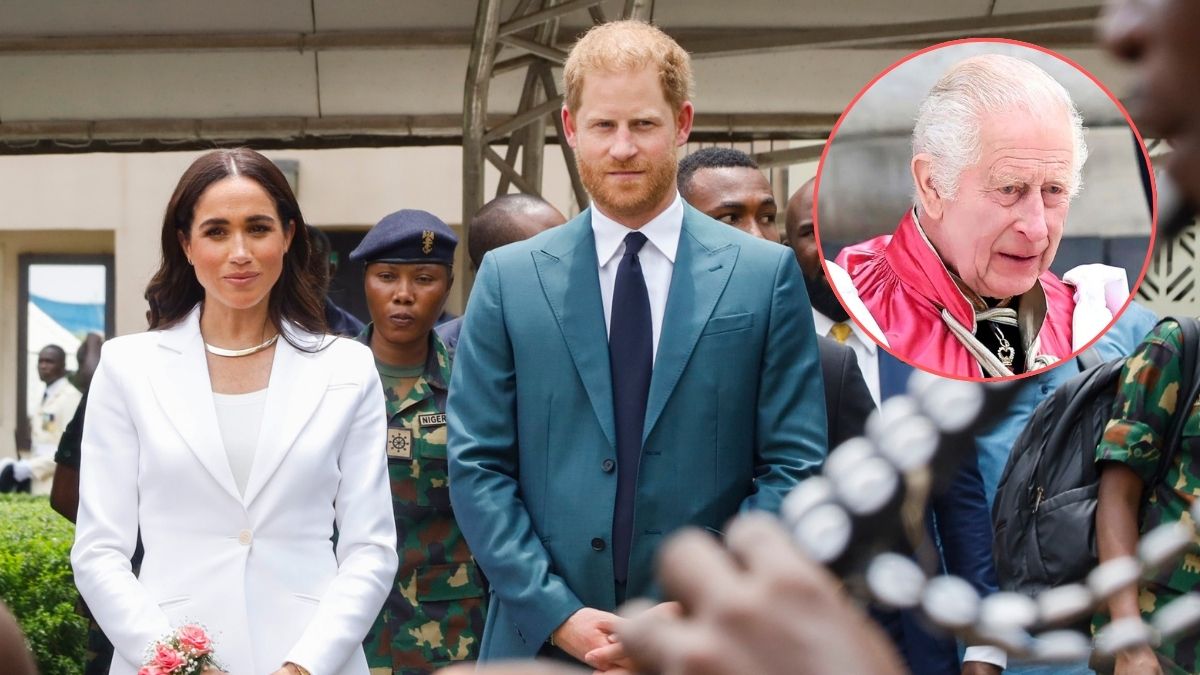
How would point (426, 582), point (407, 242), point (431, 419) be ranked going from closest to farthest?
point (426, 582)
point (431, 419)
point (407, 242)

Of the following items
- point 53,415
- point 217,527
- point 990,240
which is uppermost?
point 990,240

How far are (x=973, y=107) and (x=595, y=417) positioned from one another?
1.42m

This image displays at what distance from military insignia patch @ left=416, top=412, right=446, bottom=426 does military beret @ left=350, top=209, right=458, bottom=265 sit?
1.75 feet

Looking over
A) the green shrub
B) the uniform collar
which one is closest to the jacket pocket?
the uniform collar

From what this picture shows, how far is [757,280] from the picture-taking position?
8.98 feet

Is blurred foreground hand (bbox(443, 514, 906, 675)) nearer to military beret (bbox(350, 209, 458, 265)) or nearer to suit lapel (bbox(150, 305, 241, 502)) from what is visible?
suit lapel (bbox(150, 305, 241, 502))

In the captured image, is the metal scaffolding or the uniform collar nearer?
the uniform collar

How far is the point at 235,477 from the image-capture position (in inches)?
116

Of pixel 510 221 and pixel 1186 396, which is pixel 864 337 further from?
pixel 510 221

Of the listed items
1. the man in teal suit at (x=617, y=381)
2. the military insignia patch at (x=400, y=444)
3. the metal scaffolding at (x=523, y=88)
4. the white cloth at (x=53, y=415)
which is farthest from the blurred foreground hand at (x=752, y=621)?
the white cloth at (x=53, y=415)

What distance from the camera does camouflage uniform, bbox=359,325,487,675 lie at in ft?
12.8

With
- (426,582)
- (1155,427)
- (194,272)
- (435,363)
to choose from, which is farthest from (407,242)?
(1155,427)

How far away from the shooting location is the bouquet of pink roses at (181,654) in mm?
2717

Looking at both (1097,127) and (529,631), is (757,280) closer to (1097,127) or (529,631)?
(529,631)
